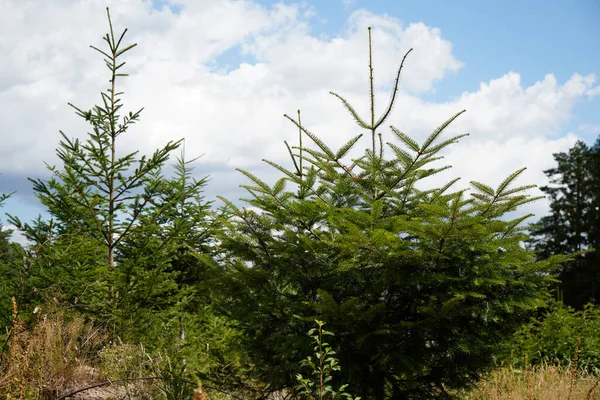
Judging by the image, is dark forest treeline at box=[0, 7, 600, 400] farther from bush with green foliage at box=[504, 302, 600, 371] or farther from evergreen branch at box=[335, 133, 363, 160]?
bush with green foliage at box=[504, 302, 600, 371]

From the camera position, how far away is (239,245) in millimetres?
5445

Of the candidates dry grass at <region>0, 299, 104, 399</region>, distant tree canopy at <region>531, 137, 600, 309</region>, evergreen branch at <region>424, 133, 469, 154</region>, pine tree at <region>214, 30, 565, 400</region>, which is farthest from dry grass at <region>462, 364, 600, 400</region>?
distant tree canopy at <region>531, 137, 600, 309</region>

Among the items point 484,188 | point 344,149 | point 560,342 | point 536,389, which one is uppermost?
point 344,149

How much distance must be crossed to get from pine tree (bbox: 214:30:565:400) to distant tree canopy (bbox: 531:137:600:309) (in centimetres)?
2560

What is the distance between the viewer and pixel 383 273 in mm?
4828

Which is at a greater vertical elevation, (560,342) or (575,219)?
(575,219)

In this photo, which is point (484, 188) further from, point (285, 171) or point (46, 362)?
point (46, 362)

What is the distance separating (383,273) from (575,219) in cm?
3124

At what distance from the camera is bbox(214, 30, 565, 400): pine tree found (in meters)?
4.69

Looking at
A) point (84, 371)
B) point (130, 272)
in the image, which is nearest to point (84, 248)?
point (130, 272)

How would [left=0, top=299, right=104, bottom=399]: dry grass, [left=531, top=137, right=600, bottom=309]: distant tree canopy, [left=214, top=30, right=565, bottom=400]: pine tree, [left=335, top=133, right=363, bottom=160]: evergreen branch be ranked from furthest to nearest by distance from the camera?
[left=531, top=137, right=600, bottom=309]: distant tree canopy < [left=0, top=299, right=104, bottom=399]: dry grass < [left=335, top=133, right=363, bottom=160]: evergreen branch < [left=214, top=30, right=565, bottom=400]: pine tree

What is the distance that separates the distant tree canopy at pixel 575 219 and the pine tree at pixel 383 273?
2560cm

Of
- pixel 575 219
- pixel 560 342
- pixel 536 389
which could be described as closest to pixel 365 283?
pixel 536 389

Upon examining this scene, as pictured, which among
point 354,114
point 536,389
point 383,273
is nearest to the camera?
point 383,273
